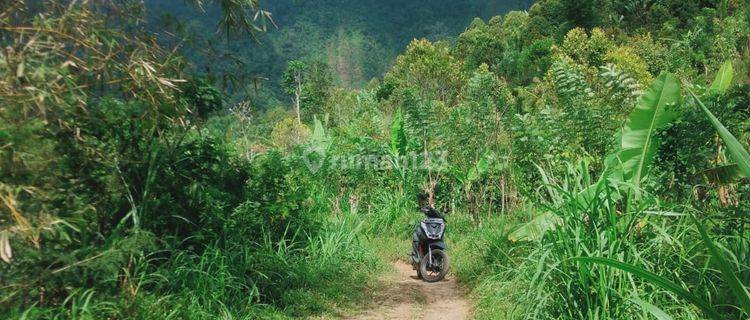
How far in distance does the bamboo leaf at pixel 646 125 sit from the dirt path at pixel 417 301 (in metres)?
2.10

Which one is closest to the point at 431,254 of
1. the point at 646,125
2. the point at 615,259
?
the point at 646,125

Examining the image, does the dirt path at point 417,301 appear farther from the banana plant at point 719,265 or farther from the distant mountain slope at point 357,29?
the distant mountain slope at point 357,29

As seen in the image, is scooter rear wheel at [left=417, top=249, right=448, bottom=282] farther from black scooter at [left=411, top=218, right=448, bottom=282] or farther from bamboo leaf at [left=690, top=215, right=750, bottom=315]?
bamboo leaf at [left=690, top=215, right=750, bottom=315]

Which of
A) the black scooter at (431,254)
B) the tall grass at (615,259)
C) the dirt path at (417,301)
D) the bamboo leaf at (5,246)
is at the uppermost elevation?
the bamboo leaf at (5,246)

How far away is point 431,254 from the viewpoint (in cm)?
723

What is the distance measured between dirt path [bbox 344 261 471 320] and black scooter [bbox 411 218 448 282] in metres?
0.12

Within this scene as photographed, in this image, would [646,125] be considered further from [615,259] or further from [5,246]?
[5,246]

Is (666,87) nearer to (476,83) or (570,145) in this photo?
(570,145)

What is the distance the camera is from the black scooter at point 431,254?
7195 mm

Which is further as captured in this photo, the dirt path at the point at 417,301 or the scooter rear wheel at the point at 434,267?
the scooter rear wheel at the point at 434,267

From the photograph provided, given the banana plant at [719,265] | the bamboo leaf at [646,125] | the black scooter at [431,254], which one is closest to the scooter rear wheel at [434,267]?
the black scooter at [431,254]

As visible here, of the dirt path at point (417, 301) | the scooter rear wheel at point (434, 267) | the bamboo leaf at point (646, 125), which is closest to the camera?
the bamboo leaf at point (646, 125)

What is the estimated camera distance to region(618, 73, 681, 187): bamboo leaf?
17.3 feet

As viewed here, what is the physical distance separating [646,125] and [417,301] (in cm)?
288
